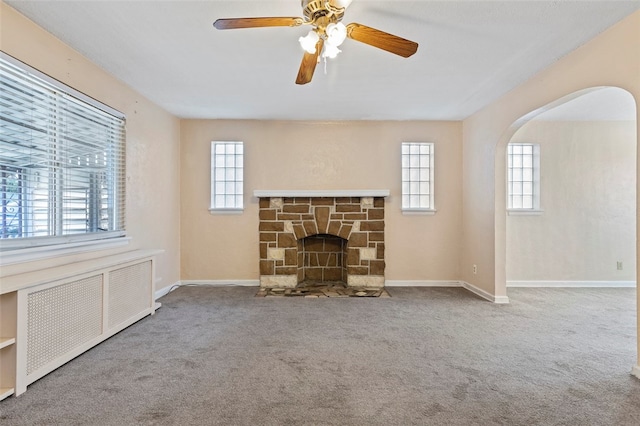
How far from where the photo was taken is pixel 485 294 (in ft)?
13.7

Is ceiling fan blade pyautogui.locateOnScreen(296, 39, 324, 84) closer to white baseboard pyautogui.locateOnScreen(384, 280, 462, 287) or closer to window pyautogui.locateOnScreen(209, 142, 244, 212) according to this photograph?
window pyautogui.locateOnScreen(209, 142, 244, 212)

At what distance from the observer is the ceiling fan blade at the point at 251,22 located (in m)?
1.74

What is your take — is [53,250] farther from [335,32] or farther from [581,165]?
[581,165]

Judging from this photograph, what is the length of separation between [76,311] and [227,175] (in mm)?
2926

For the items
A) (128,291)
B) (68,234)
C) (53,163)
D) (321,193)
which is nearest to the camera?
(53,163)

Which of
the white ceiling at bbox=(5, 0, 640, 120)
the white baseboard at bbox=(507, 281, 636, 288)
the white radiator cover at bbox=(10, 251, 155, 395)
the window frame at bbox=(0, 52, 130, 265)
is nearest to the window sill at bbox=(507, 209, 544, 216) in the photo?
the white baseboard at bbox=(507, 281, 636, 288)

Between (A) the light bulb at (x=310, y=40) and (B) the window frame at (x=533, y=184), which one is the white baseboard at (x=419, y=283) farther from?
(A) the light bulb at (x=310, y=40)

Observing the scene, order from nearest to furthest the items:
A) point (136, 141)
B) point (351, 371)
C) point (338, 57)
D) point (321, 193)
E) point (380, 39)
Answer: point (380, 39), point (351, 371), point (338, 57), point (136, 141), point (321, 193)

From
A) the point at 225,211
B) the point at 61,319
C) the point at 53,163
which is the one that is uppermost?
the point at 53,163

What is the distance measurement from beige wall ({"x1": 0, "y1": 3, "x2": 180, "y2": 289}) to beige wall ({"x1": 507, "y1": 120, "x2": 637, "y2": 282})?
520 cm

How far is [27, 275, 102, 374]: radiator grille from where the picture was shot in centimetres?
209

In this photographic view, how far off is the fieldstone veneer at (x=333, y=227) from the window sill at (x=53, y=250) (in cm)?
201

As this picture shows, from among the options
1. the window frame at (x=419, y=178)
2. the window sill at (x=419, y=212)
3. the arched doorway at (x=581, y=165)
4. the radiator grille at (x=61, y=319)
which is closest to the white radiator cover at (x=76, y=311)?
the radiator grille at (x=61, y=319)

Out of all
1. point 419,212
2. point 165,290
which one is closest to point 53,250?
point 165,290
